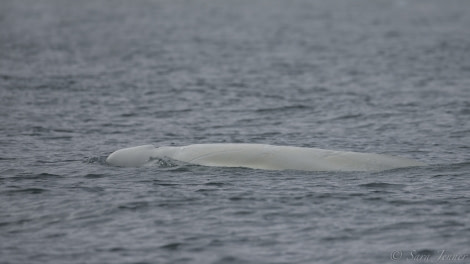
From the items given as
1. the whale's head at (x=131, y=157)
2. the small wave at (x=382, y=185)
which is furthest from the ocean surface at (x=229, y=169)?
the whale's head at (x=131, y=157)

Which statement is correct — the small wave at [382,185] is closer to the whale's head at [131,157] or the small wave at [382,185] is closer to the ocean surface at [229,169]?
the ocean surface at [229,169]

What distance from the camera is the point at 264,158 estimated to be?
21.3 m

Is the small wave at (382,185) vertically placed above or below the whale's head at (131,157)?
Result: below

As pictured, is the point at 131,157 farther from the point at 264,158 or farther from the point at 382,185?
the point at 382,185

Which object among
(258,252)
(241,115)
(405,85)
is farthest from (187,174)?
(405,85)

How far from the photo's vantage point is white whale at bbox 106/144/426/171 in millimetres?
20906

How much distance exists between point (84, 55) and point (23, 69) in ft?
35.8

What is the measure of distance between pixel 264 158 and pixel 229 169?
88cm

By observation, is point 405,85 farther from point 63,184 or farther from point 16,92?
point 63,184

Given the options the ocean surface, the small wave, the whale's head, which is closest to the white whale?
the whale's head

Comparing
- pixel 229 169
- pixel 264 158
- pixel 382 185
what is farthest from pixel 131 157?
pixel 382 185

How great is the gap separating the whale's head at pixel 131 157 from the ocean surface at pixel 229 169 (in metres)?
0.32

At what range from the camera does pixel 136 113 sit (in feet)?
106

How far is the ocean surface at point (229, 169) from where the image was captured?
52.7 ft
